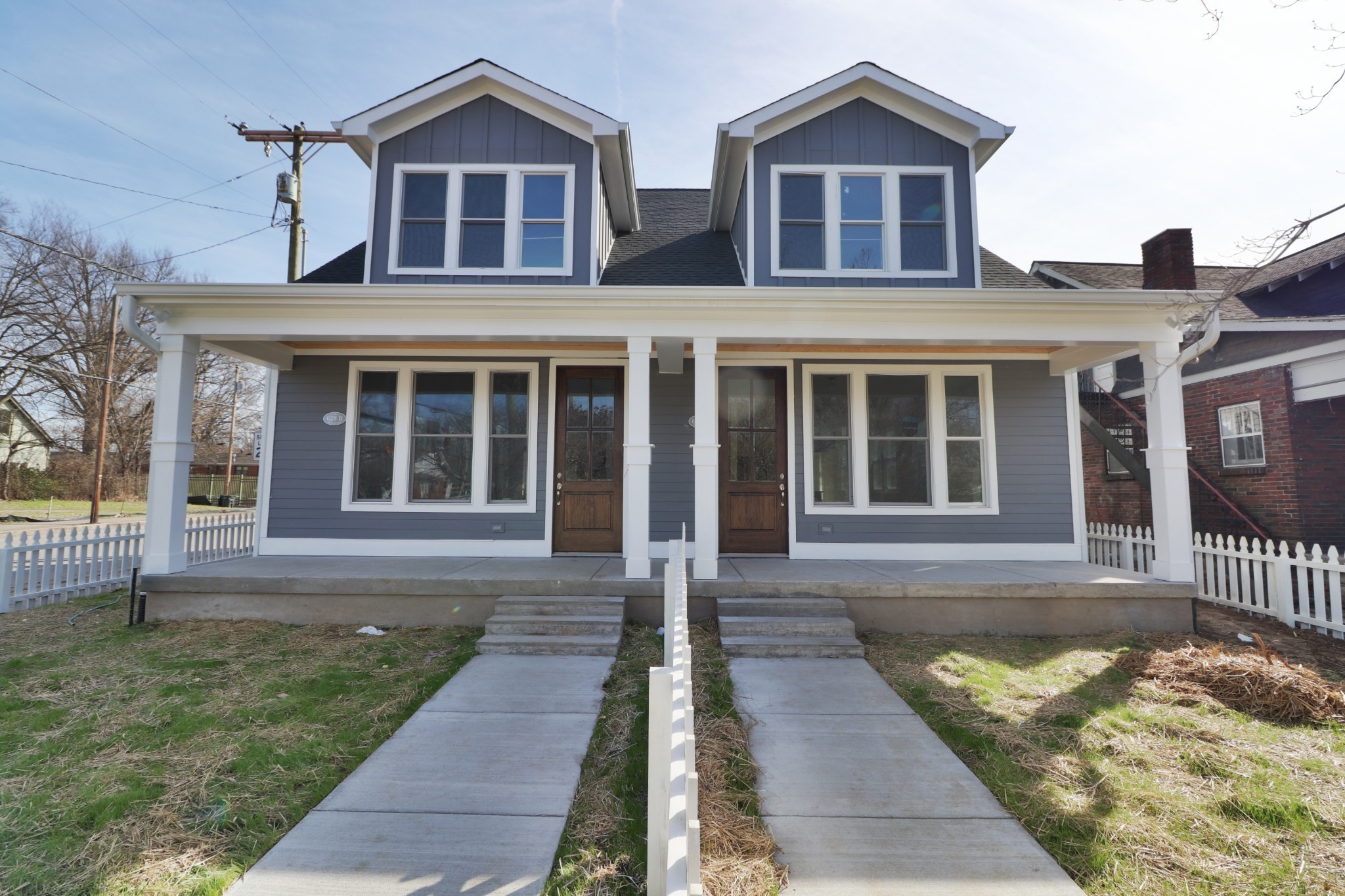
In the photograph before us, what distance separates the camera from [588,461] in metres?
7.17

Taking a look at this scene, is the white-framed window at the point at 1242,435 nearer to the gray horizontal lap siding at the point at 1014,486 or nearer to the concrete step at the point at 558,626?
the gray horizontal lap siding at the point at 1014,486

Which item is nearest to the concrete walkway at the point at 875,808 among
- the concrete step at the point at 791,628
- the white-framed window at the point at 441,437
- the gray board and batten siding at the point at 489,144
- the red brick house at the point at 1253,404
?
the concrete step at the point at 791,628

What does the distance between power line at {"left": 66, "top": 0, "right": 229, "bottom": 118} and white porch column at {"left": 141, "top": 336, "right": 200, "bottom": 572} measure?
27.3 ft

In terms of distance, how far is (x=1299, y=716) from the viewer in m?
3.51

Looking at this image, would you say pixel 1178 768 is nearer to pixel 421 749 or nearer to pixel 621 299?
Answer: pixel 421 749

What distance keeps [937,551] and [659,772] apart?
6.18 m

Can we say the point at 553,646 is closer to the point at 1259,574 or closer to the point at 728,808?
the point at 728,808

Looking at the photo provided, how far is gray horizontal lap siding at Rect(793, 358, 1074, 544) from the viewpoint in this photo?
696cm

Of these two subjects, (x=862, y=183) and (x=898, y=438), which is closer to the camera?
(x=862, y=183)

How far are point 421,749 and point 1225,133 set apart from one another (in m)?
6.75

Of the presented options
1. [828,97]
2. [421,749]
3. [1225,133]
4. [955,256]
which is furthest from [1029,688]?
[828,97]

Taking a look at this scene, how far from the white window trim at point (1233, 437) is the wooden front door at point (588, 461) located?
8.89 meters

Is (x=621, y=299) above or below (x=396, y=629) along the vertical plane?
above

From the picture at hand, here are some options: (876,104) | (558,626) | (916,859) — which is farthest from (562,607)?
(876,104)
